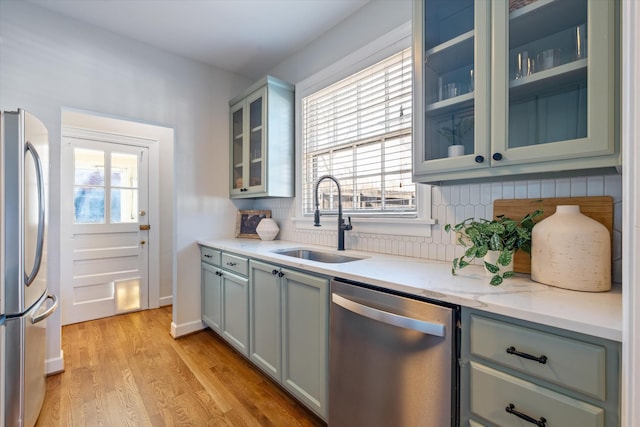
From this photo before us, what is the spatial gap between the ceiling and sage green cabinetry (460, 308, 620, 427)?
88.2 inches

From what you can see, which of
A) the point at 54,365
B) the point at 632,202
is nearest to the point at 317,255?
the point at 632,202

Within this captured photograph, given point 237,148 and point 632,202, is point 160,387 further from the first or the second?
Answer: point 632,202

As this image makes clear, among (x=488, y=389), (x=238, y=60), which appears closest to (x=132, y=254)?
(x=238, y=60)

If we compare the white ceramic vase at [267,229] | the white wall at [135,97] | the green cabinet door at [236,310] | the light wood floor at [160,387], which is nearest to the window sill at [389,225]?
the white ceramic vase at [267,229]

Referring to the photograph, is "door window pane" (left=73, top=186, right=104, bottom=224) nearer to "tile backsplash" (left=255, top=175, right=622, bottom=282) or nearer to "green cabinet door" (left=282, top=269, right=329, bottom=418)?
"tile backsplash" (left=255, top=175, right=622, bottom=282)

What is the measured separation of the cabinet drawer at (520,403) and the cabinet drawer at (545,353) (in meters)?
0.04

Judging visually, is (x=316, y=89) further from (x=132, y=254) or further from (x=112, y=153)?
(x=132, y=254)

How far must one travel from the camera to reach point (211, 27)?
238 centimetres

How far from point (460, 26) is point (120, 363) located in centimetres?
318

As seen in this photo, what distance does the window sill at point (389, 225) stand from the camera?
175 centimetres

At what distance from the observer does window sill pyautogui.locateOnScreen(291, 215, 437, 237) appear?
5.74 ft

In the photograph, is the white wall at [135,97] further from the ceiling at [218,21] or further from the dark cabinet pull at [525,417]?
the dark cabinet pull at [525,417]

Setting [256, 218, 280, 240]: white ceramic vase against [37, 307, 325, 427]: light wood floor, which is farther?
[256, 218, 280, 240]: white ceramic vase

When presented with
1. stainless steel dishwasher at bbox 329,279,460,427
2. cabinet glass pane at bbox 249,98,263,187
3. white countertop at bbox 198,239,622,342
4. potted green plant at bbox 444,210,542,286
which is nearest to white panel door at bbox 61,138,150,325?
cabinet glass pane at bbox 249,98,263,187
